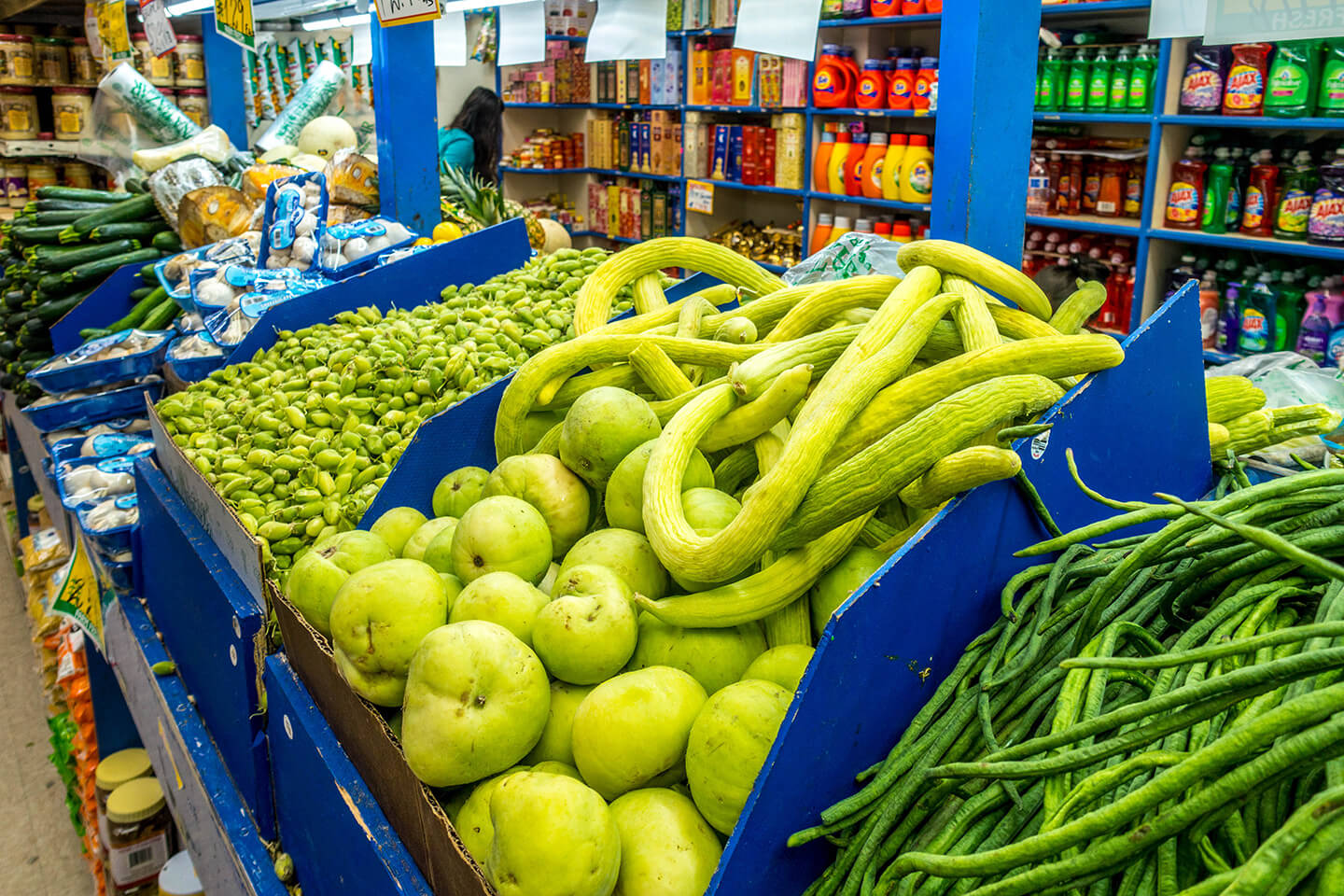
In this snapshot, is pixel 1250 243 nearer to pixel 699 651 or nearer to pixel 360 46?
pixel 699 651

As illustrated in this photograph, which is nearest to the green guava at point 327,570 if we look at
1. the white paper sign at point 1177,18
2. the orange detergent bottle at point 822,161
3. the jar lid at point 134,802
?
the jar lid at point 134,802

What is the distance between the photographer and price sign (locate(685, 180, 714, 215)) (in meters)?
5.71

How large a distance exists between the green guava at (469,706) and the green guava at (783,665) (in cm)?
22

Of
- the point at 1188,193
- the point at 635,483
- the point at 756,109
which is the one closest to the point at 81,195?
the point at 756,109

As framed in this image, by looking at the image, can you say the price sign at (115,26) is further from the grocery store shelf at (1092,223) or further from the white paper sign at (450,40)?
the grocery store shelf at (1092,223)

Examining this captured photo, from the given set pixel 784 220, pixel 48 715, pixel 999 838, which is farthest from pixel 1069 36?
pixel 48 715

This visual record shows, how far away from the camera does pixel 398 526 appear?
4.58 ft

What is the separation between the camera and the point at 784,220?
6.36m

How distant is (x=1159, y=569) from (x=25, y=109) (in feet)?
23.0

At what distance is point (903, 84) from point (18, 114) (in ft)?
17.1

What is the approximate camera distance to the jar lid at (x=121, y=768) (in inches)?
94.5

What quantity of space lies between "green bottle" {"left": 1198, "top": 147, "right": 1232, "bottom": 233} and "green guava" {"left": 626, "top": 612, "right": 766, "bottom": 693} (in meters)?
3.65

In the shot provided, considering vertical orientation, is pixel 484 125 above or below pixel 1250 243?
above

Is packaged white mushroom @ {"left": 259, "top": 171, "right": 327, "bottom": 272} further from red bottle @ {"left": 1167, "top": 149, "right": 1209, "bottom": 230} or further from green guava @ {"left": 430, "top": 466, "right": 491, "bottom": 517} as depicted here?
red bottle @ {"left": 1167, "top": 149, "right": 1209, "bottom": 230}
